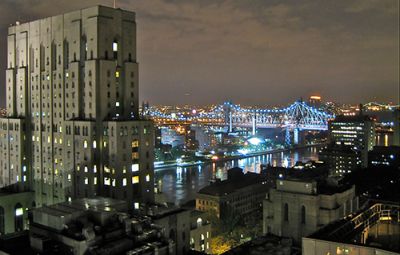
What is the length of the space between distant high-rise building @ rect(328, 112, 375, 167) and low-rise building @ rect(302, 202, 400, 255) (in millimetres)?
15413

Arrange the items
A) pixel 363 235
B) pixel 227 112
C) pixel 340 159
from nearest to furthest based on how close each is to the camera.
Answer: pixel 363 235, pixel 340 159, pixel 227 112

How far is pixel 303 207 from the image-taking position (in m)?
6.52

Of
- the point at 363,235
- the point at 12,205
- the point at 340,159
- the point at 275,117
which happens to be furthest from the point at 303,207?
the point at 275,117

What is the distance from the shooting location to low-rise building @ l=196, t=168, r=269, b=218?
10945 mm

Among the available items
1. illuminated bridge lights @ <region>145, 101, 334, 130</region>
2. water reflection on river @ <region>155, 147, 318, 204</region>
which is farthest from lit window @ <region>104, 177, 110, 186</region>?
illuminated bridge lights @ <region>145, 101, 334, 130</region>

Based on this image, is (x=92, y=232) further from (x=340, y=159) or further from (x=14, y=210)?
(x=340, y=159)

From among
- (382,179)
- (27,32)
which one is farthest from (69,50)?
(382,179)

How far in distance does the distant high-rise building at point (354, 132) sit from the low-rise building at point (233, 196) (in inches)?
405

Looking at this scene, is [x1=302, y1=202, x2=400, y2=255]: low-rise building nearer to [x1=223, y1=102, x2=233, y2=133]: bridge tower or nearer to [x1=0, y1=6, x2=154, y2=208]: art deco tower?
[x1=0, y1=6, x2=154, y2=208]: art deco tower

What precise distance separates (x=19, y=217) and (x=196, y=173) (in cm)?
1185

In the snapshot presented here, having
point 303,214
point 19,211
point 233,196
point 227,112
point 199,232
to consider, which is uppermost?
point 227,112

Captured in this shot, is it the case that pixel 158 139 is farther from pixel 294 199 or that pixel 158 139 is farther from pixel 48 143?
pixel 294 199

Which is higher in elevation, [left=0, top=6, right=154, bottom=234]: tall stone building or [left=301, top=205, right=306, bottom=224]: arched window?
[left=0, top=6, right=154, bottom=234]: tall stone building

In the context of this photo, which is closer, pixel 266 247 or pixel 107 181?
pixel 266 247
